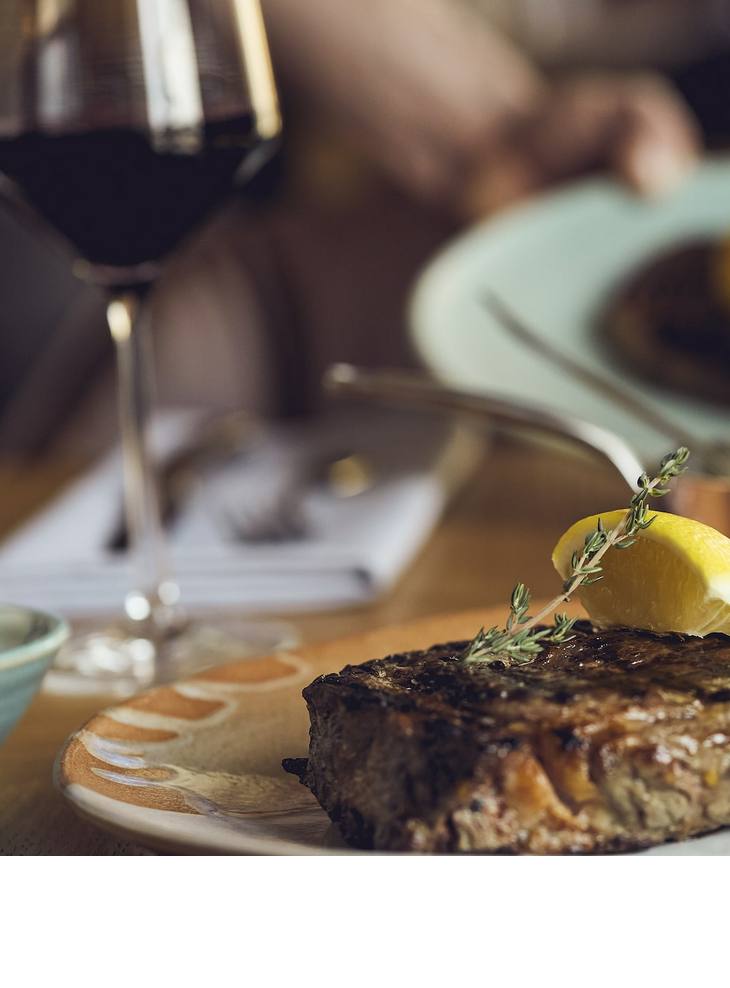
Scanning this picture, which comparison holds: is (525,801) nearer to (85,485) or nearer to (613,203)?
(85,485)

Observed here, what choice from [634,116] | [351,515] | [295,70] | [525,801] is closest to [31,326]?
[295,70]

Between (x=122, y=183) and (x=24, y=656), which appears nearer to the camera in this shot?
(x=24, y=656)

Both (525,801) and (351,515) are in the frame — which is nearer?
(525,801)

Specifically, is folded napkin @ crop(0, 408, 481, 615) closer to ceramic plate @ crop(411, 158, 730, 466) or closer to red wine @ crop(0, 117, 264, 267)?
ceramic plate @ crop(411, 158, 730, 466)

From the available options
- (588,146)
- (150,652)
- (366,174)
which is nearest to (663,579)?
(150,652)

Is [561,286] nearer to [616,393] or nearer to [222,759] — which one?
[616,393]

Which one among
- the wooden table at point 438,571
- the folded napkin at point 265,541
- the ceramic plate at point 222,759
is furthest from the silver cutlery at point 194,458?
the ceramic plate at point 222,759

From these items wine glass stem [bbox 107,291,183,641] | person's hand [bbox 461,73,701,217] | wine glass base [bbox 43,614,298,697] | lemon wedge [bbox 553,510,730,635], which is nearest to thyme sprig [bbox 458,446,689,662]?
lemon wedge [bbox 553,510,730,635]
